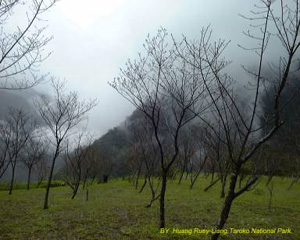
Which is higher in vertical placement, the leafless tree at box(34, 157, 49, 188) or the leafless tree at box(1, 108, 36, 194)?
the leafless tree at box(1, 108, 36, 194)

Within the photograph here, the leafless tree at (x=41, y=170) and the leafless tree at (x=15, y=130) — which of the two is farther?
the leafless tree at (x=41, y=170)

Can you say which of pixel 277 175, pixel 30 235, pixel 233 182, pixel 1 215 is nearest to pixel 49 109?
pixel 1 215

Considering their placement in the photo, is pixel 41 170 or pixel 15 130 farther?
pixel 41 170

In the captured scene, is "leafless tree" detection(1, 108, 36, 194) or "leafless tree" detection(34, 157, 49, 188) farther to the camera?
"leafless tree" detection(34, 157, 49, 188)

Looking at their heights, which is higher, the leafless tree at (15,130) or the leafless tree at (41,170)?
the leafless tree at (15,130)

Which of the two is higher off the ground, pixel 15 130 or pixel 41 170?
pixel 15 130

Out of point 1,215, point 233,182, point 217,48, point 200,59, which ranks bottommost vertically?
point 1,215

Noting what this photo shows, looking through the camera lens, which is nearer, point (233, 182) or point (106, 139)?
point (233, 182)

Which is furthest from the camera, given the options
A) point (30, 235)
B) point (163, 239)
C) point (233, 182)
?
point (30, 235)

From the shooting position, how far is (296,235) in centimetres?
981

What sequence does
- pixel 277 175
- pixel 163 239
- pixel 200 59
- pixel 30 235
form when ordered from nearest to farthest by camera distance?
1. pixel 200 59
2. pixel 163 239
3. pixel 30 235
4. pixel 277 175

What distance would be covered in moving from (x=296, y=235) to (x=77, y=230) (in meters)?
8.60

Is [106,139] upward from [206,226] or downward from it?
upward

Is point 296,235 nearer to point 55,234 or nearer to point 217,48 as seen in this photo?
point 217,48
